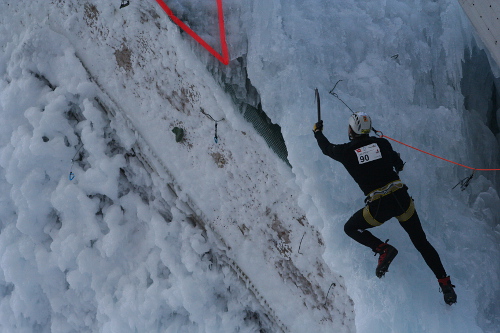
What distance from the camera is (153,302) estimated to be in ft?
13.1

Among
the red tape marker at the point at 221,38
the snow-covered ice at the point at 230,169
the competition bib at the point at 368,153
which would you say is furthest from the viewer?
the red tape marker at the point at 221,38

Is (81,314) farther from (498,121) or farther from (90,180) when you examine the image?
(498,121)

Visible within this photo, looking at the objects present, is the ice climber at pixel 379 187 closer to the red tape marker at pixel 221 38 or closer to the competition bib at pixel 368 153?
the competition bib at pixel 368 153

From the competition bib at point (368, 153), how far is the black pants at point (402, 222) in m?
0.25

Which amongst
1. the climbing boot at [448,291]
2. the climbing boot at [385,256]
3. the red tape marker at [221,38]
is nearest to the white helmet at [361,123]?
the climbing boot at [385,256]

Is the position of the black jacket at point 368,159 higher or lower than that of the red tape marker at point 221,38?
lower

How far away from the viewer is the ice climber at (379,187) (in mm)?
2365

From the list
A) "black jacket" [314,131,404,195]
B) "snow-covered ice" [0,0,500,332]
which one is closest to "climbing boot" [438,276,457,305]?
"snow-covered ice" [0,0,500,332]

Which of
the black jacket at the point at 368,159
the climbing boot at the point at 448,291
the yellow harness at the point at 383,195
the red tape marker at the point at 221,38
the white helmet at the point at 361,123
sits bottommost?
the climbing boot at the point at 448,291

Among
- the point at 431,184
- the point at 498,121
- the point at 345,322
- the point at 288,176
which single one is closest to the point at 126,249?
the point at 288,176

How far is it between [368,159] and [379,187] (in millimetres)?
190

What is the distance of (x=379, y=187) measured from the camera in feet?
7.81

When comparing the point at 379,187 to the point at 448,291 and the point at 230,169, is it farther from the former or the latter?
the point at 230,169

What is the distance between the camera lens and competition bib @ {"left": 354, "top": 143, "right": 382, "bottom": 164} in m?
2.34
